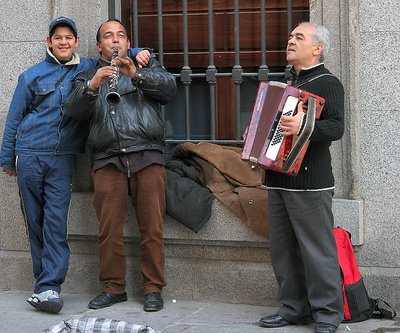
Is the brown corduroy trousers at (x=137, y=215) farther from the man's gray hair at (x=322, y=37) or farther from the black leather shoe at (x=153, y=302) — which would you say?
the man's gray hair at (x=322, y=37)

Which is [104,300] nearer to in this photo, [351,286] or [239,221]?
[239,221]

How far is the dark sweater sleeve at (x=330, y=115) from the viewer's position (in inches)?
240

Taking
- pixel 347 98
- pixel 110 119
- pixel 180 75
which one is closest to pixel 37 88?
pixel 110 119

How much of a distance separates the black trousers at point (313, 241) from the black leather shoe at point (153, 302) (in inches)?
42.8

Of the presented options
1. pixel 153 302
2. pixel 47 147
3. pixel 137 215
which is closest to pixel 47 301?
pixel 153 302

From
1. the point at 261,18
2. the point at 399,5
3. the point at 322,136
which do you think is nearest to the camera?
the point at 322,136

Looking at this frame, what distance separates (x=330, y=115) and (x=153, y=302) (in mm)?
1932

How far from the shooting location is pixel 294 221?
632 cm

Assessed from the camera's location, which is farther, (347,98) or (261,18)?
(261,18)

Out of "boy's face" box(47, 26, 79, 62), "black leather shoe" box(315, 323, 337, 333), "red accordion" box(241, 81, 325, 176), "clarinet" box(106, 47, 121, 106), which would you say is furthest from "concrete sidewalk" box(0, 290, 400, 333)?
"boy's face" box(47, 26, 79, 62)

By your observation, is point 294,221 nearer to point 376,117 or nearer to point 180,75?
point 376,117

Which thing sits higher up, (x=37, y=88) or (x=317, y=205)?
(x=37, y=88)

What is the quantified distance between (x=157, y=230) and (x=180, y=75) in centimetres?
128

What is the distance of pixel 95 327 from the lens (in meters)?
6.26
